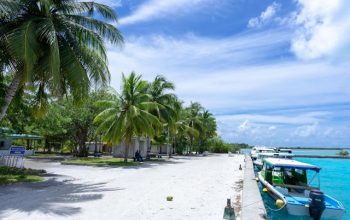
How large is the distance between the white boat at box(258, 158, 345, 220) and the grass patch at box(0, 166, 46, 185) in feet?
36.0

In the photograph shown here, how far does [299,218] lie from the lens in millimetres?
14086

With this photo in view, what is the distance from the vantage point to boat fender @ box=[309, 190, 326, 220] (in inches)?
492

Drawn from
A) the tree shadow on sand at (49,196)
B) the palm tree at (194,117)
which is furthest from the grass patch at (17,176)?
the palm tree at (194,117)

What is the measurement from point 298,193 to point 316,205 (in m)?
4.13

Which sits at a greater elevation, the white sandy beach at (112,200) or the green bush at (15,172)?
the green bush at (15,172)

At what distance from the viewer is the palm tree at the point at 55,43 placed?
1357cm

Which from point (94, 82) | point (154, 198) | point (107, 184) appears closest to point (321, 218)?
point (154, 198)

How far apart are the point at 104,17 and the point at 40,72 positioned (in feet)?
12.8

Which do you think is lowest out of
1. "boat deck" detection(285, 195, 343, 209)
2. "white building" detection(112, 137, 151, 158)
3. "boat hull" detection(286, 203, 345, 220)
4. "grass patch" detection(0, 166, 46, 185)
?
"boat hull" detection(286, 203, 345, 220)

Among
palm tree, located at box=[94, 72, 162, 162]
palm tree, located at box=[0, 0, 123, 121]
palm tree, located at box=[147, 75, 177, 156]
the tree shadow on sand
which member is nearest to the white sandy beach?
the tree shadow on sand

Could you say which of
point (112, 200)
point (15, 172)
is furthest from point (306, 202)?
point (15, 172)

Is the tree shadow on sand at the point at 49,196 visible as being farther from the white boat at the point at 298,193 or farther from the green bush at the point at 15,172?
the white boat at the point at 298,193

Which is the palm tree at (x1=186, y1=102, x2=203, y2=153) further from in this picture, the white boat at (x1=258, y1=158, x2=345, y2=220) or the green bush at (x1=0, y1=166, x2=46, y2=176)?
the green bush at (x1=0, y1=166, x2=46, y2=176)

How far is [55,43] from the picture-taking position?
536 inches
